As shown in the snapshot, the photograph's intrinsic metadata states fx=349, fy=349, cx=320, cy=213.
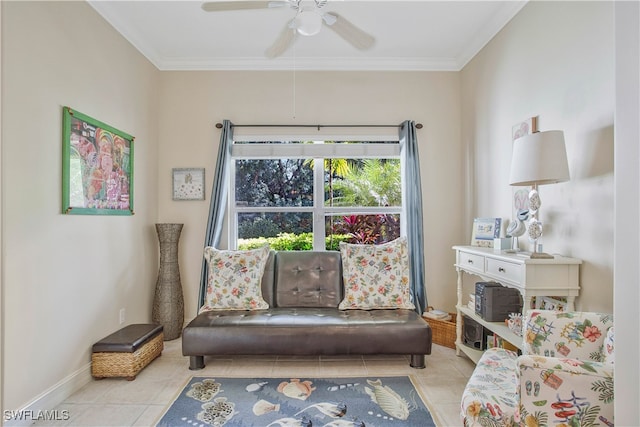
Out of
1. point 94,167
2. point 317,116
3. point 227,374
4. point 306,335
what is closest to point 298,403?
point 306,335

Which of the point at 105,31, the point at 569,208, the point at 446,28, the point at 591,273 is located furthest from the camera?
the point at 446,28

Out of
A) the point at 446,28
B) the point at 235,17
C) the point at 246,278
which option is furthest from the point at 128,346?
the point at 446,28

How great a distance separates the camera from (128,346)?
2.58 metres

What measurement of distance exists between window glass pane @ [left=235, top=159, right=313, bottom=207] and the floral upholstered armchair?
8.09 ft

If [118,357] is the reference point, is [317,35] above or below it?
above

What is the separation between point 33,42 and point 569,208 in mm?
3443

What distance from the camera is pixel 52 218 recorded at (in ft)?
7.38

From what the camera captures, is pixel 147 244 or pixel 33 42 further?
pixel 147 244

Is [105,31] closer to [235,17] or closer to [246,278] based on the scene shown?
[235,17]

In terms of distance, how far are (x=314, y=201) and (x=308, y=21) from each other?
224 cm

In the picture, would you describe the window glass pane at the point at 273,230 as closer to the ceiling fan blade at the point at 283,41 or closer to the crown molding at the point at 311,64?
the crown molding at the point at 311,64

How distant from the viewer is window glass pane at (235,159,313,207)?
12.7 ft

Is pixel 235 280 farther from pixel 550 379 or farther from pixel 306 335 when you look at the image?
pixel 550 379

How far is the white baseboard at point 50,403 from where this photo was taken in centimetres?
196
